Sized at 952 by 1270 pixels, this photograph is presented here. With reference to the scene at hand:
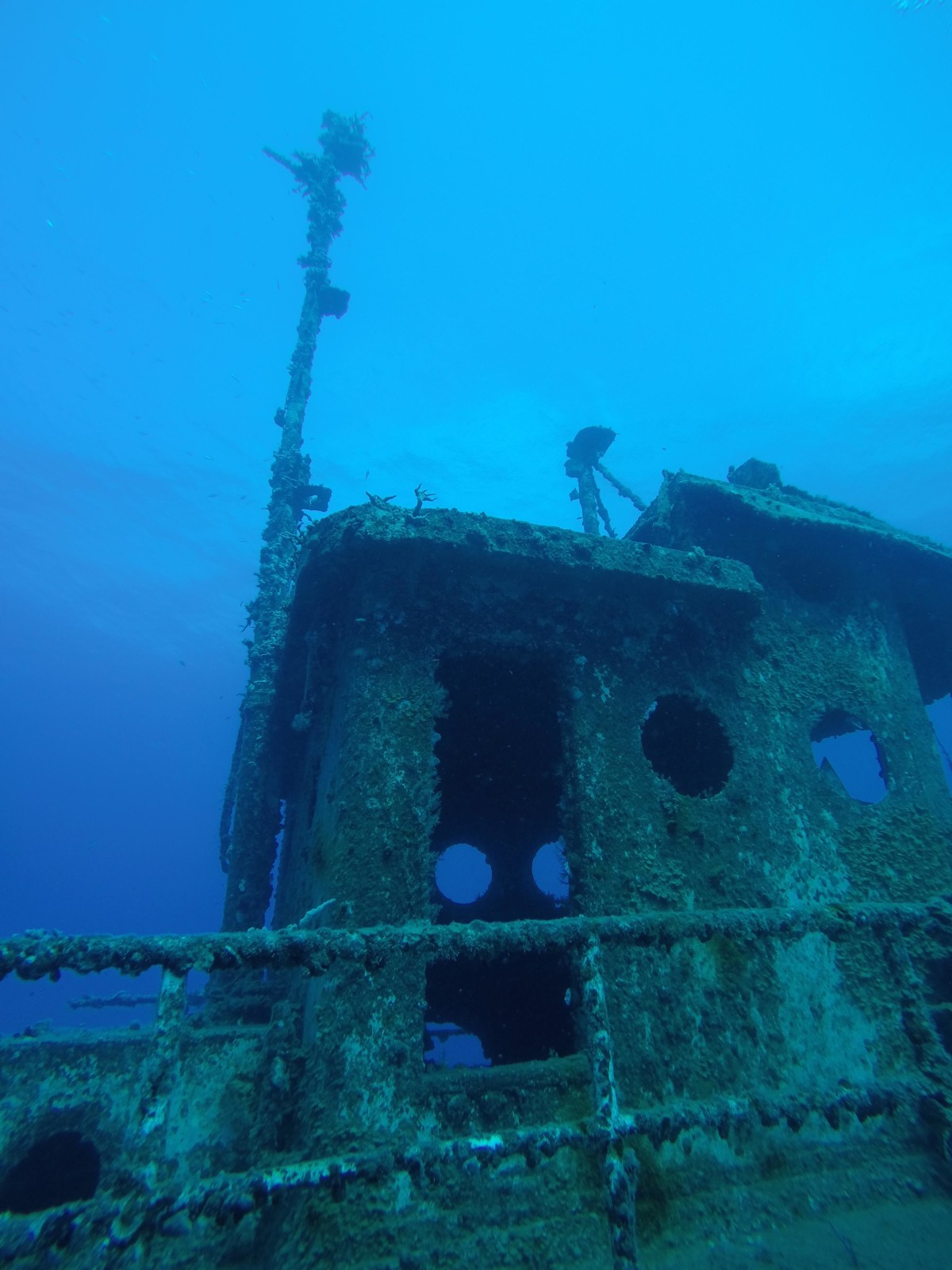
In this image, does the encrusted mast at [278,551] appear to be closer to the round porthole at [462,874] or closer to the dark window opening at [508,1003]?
the dark window opening at [508,1003]

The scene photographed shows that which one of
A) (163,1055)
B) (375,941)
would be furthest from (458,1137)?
(163,1055)

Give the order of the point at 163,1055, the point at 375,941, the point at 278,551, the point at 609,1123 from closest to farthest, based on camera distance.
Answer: the point at 163,1055 → the point at 609,1123 → the point at 375,941 → the point at 278,551

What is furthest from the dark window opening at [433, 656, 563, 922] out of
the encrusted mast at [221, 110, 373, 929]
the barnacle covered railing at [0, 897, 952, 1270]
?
the barnacle covered railing at [0, 897, 952, 1270]

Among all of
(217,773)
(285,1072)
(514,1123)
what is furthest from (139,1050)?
(217,773)

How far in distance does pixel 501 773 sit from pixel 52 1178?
5.95 meters

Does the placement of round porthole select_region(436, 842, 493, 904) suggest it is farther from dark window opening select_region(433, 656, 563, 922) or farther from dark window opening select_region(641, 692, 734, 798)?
dark window opening select_region(641, 692, 734, 798)

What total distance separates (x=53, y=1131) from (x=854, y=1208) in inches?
214

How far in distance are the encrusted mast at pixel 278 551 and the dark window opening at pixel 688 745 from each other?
358cm

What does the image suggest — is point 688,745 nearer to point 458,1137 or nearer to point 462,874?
point 458,1137

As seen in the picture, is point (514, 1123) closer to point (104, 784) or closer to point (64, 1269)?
point (64, 1269)

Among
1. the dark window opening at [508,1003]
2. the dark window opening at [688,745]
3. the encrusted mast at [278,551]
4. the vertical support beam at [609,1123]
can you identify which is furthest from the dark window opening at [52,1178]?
the dark window opening at [688,745]

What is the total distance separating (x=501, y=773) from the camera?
830cm

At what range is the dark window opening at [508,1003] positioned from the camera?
296 inches

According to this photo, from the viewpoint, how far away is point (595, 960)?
1.88 m
